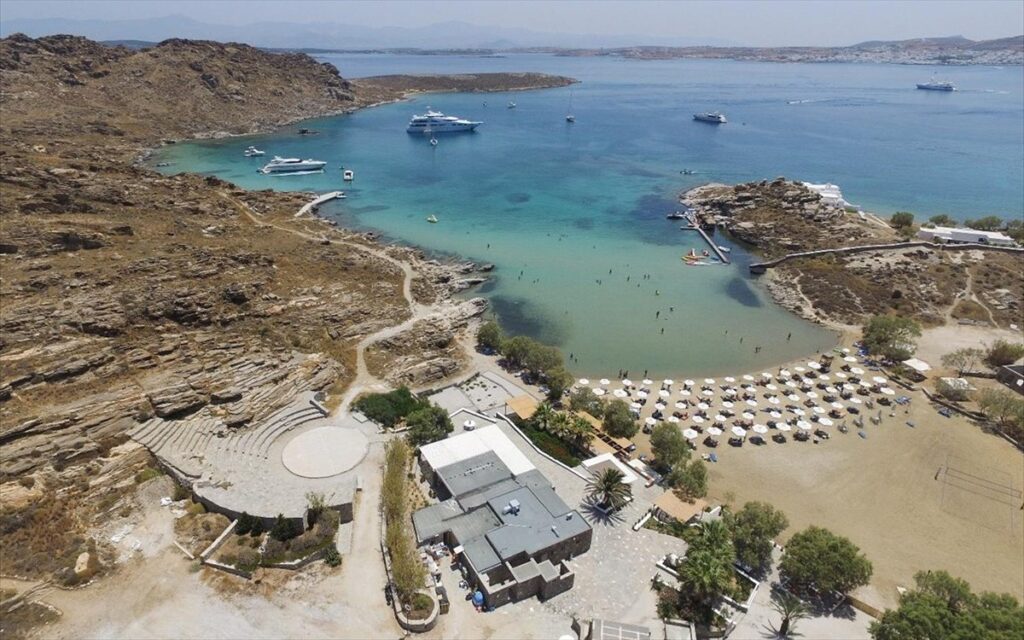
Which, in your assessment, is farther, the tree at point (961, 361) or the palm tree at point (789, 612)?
the tree at point (961, 361)

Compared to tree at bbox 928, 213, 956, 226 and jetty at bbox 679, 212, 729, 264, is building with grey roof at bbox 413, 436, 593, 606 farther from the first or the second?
tree at bbox 928, 213, 956, 226

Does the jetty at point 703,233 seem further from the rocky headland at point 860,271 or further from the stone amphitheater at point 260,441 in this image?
the stone amphitheater at point 260,441

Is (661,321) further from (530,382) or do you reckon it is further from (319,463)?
(319,463)

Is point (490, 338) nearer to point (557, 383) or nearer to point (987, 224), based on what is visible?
point (557, 383)

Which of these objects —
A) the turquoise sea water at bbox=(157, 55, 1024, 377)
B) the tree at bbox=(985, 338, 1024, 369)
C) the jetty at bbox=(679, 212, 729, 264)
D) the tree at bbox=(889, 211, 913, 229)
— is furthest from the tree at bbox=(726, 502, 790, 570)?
the tree at bbox=(889, 211, 913, 229)

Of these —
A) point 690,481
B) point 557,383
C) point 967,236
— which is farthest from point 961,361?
point 557,383

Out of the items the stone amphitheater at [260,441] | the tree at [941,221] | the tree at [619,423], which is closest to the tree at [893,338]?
the tree at [619,423]
